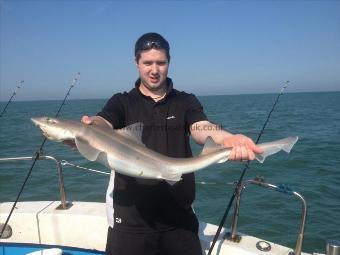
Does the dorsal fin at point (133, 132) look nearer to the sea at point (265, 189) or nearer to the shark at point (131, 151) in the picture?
the shark at point (131, 151)

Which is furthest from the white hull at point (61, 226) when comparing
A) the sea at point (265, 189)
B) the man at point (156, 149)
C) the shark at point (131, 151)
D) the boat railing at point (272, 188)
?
the shark at point (131, 151)

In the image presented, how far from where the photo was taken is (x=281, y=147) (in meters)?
3.58

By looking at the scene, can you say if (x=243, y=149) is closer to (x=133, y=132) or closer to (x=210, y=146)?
(x=210, y=146)

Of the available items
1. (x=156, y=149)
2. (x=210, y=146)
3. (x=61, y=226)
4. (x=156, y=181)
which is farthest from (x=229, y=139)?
(x=61, y=226)

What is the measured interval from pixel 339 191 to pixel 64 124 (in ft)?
33.9

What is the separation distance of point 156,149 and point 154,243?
102 centimetres

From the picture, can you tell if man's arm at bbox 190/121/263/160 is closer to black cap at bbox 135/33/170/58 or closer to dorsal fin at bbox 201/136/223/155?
dorsal fin at bbox 201/136/223/155

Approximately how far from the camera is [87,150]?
11.2ft

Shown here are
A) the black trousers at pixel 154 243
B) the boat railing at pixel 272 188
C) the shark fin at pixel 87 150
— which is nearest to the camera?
the shark fin at pixel 87 150

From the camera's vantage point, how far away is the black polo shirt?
3.70 m

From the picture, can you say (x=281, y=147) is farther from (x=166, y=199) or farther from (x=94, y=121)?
(x=94, y=121)

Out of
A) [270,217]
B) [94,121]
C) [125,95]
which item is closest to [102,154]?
[94,121]

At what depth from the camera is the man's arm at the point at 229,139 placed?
3393mm

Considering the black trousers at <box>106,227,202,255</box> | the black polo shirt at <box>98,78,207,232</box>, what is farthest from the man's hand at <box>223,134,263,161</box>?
the black trousers at <box>106,227,202,255</box>
